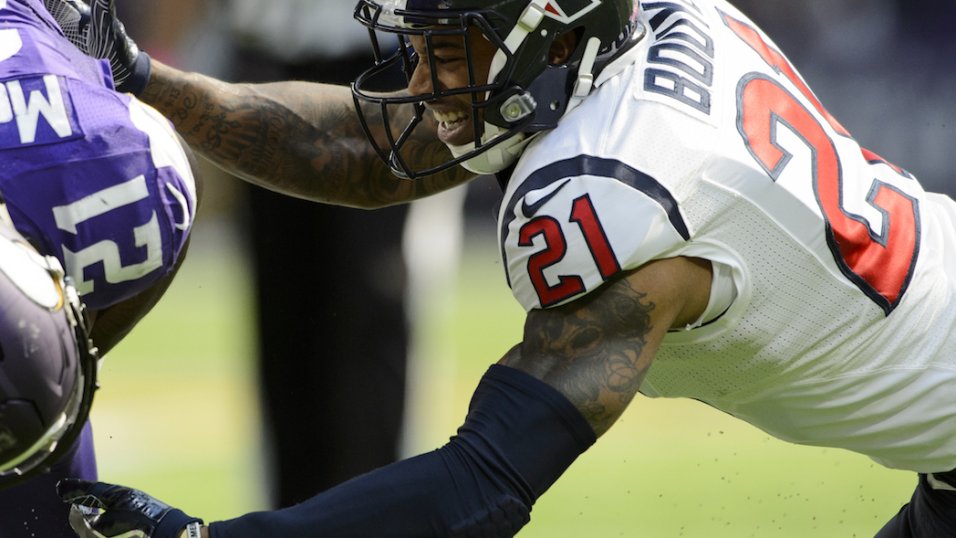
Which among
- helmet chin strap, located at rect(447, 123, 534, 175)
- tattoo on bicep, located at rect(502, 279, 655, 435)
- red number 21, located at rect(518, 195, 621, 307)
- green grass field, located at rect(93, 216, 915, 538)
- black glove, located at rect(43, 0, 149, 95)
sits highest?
black glove, located at rect(43, 0, 149, 95)

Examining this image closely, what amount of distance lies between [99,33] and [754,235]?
4.02 feet

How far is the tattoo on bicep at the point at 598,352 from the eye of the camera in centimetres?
195

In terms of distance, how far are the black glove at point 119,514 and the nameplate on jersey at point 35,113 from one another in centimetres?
45

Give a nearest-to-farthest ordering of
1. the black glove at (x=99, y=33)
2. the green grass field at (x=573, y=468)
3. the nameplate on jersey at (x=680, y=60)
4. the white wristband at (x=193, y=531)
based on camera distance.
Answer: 1. the white wristband at (x=193, y=531)
2. the nameplate on jersey at (x=680, y=60)
3. the black glove at (x=99, y=33)
4. the green grass field at (x=573, y=468)

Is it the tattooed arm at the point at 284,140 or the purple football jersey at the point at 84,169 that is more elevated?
the purple football jersey at the point at 84,169

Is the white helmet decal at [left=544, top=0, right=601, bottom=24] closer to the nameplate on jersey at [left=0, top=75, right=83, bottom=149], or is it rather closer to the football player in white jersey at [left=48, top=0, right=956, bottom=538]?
the football player in white jersey at [left=48, top=0, right=956, bottom=538]

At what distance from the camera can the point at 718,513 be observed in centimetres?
405

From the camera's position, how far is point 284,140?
279 cm

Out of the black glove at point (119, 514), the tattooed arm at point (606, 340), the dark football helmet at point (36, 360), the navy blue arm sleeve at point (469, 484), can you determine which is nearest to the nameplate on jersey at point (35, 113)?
the dark football helmet at point (36, 360)

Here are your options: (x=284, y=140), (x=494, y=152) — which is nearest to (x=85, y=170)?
(x=494, y=152)

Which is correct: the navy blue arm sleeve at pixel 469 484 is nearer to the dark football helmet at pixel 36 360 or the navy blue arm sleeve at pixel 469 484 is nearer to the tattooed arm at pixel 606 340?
the tattooed arm at pixel 606 340

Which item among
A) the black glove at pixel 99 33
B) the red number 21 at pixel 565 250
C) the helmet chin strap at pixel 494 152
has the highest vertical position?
the black glove at pixel 99 33

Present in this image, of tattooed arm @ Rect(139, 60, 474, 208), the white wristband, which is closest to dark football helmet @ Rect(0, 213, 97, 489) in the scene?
the white wristband

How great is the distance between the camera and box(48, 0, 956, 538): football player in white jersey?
1.93 m
